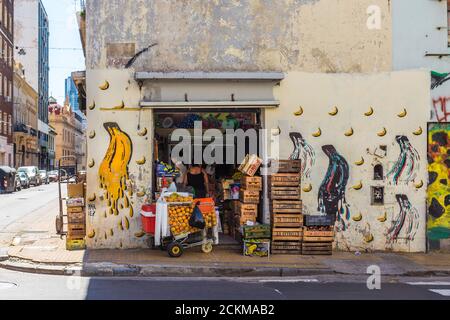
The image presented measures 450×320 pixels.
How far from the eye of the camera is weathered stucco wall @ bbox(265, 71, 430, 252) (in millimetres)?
11211

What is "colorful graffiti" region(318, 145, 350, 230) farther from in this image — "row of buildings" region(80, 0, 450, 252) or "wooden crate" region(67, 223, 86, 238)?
"wooden crate" region(67, 223, 86, 238)

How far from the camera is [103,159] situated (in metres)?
10.9

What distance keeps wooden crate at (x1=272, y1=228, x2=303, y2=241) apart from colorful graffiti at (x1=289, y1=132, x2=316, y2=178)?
1241 millimetres

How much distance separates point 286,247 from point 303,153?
1996 mm

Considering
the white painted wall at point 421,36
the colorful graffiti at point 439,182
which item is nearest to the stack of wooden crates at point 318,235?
the colorful graffiti at point 439,182

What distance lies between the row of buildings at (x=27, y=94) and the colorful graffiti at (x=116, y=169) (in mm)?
44896

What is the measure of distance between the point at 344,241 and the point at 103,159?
207 inches

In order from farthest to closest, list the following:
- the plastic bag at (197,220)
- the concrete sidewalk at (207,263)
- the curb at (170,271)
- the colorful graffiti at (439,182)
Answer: the colorful graffiti at (439,182) < the plastic bag at (197,220) < the concrete sidewalk at (207,263) < the curb at (170,271)

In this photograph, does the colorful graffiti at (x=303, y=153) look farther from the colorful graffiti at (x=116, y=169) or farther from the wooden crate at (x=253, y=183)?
the colorful graffiti at (x=116, y=169)

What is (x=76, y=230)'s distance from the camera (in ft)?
36.9

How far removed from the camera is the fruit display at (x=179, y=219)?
10.0 metres

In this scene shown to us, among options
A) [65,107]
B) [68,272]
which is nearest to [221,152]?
[68,272]

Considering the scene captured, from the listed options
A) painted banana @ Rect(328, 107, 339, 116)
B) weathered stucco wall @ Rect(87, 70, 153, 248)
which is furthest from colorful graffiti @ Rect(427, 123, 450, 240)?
weathered stucco wall @ Rect(87, 70, 153, 248)

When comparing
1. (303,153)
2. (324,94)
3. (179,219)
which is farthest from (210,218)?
(324,94)
